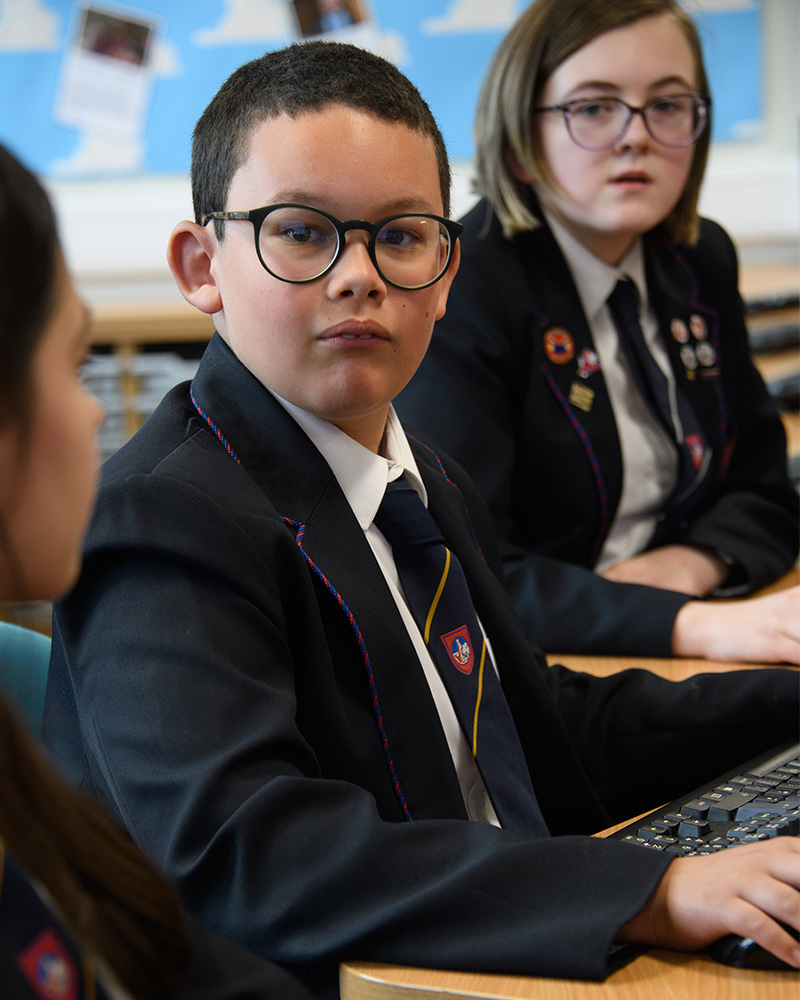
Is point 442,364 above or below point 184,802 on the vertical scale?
above

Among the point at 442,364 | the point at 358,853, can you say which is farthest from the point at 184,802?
the point at 442,364

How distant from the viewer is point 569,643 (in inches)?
51.2

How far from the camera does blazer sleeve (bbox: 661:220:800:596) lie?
1.64m

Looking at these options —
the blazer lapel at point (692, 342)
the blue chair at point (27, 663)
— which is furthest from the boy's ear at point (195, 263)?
the blazer lapel at point (692, 342)

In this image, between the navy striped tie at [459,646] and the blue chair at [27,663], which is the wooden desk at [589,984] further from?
the blue chair at [27,663]

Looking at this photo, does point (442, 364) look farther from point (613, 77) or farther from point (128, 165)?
point (128, 165)

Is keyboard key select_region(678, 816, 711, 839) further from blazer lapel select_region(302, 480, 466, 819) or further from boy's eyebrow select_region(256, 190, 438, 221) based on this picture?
boy's eyebrow select_region(256, 190, 438, 221)

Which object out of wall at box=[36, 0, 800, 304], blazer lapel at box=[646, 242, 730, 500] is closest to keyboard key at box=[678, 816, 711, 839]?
blazer lapel at box=[646, 242, 730, 500]

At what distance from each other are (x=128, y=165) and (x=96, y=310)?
1.56 feet

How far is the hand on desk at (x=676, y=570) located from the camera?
4.81ft

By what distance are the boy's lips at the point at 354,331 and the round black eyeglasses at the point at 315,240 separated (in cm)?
4

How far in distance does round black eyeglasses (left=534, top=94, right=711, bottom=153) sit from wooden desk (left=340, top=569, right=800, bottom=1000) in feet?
3.82

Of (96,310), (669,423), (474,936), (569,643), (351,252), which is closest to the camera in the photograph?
(474,936)

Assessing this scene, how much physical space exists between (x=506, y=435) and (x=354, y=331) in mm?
648
